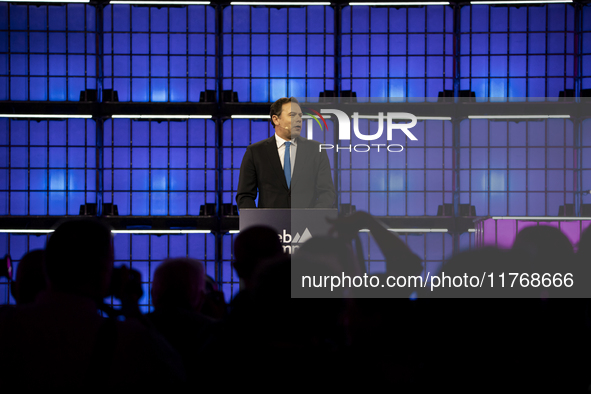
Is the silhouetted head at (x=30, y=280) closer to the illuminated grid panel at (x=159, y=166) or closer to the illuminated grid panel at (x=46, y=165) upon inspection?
the illuminated grid panel at (x=159, y=166)

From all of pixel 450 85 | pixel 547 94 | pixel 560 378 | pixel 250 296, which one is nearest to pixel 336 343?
pixel 250 296

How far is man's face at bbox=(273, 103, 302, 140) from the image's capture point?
368cm

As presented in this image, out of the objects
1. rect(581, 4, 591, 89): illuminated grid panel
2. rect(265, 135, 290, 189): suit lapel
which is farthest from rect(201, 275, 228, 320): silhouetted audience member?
rect(581, 4, 591, 89): illuminated grid panel

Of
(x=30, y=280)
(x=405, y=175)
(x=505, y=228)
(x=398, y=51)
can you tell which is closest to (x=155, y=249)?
(x=405, y=175)

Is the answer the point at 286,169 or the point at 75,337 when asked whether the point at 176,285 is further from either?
the point at 286,169

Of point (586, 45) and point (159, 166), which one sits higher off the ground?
point (586, 45)

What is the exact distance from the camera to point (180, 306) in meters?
2.15

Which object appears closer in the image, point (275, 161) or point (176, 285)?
point (176, 285)

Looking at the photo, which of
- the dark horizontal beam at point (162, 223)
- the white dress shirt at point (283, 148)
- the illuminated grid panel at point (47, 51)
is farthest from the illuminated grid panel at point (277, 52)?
the white dress shirt at point (283, 148)

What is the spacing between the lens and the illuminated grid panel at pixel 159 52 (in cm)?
722

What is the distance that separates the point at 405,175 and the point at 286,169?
3.95 metres

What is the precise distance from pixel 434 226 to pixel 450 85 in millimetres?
2051

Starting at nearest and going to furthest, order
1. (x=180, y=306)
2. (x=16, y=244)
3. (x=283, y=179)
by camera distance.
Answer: (x=180, y=306)
(x=283, y=179)
(x=16, y=244)

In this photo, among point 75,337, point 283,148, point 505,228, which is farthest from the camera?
point 505,228
